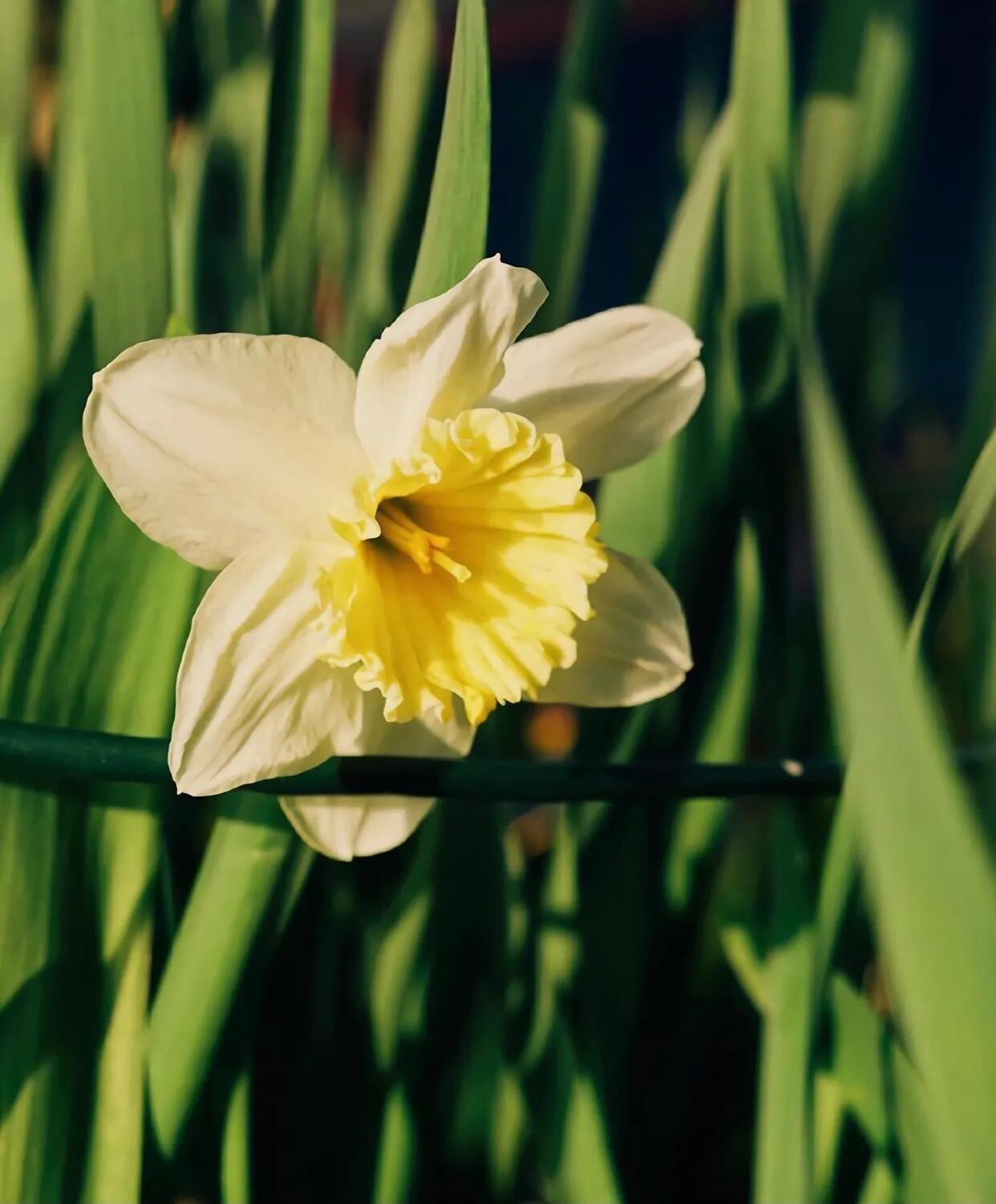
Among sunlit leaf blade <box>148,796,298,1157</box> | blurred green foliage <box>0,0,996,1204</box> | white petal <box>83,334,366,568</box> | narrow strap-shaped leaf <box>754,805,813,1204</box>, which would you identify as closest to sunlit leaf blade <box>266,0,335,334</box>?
blurred green foliage <box>0,0,996,1204</box>

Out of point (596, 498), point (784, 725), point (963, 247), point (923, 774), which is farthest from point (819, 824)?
point (963, 247)

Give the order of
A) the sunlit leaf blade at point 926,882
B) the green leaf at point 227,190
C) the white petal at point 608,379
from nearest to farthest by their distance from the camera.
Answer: the sunlit leaf blade at point 926,882 < the white petal at point 608,379 < the green leaf at point 227,190

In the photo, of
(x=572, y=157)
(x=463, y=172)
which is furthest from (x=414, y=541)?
(x=572, y=157)

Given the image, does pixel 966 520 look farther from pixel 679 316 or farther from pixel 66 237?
pixel 66 237

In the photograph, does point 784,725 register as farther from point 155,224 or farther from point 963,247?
point 963,247

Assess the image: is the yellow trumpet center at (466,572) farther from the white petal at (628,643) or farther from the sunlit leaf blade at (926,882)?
the sunlit leaf blade at (926,882)

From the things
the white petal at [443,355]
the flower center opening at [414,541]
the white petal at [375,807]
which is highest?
the white petal at [443,355]

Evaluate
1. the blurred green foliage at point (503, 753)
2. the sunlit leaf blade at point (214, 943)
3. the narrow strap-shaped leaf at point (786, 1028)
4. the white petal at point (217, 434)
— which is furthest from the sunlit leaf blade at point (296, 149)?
the narrow strap-shaped leaf at point (786, 1028)
